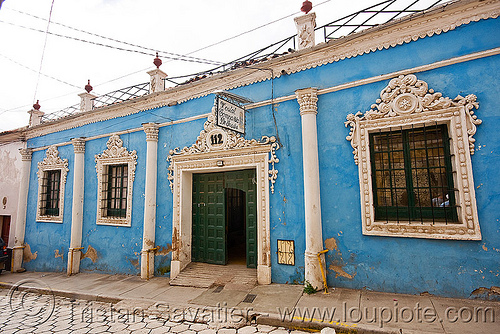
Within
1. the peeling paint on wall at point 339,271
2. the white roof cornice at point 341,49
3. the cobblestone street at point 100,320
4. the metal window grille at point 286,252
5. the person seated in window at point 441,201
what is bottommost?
the cobblestone street at point 100,320

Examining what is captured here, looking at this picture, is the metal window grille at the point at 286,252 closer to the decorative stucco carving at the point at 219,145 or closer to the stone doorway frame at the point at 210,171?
the stone doorway frame at the point at 210,171

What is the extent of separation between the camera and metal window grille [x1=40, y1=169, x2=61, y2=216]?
9734mm

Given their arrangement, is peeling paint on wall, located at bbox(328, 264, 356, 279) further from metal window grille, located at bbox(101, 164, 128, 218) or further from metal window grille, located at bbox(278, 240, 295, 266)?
metal window grille, located at bbox(101, 164, 128, 218)

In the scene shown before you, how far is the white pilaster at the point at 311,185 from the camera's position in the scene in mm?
4988

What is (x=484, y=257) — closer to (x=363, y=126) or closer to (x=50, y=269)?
(x=363, y=126)

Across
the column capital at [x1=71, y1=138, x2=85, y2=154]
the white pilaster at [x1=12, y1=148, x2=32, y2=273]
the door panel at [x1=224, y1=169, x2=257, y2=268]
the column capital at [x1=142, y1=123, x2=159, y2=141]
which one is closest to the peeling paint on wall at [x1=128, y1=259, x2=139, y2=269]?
the door panel at [x1=224, y1=169, x2=257, y2=268]

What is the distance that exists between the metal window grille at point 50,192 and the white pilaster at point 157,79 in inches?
218

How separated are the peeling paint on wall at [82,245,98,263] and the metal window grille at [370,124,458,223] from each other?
843 centimetres

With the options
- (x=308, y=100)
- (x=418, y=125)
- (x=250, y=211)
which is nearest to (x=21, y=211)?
(x=250, y=211)

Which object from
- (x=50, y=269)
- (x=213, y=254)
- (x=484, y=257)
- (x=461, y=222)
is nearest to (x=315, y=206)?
(x=461, y=222)

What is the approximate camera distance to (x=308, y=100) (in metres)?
5.38

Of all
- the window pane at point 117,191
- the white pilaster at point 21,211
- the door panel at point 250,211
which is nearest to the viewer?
the door panel at point 250,211

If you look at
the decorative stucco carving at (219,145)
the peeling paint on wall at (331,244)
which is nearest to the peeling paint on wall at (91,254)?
the decorative stucco carving at (219,145)

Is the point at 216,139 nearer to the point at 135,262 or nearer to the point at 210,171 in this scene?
the point at 210,171
